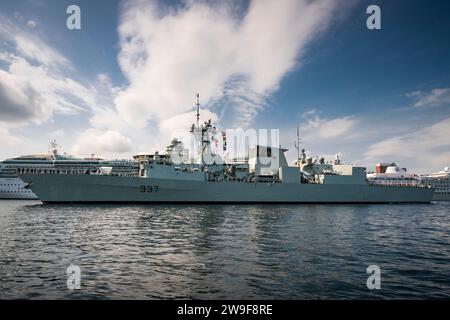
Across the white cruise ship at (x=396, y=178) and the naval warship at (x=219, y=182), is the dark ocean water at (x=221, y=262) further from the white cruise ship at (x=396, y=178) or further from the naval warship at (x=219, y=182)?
the white cruise ship at (x=396, y=178)

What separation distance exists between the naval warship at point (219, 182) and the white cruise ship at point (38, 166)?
18.6 meters

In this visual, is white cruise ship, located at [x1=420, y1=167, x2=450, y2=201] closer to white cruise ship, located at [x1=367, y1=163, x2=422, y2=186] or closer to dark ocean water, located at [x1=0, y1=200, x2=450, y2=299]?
white cruise ship, located at [x1=367, y1=163, x2=422, y2=186]

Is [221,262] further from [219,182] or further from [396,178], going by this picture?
[396,178]

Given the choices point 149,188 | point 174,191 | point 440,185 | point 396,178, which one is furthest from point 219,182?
point 440,185

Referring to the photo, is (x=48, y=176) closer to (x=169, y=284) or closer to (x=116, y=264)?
(x=116, y=264)

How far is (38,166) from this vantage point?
56.9m

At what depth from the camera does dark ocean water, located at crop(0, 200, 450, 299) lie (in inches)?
241

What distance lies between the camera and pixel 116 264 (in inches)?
317

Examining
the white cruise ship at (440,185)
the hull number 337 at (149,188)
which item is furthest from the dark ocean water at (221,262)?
the white cruise ship at (440,185)

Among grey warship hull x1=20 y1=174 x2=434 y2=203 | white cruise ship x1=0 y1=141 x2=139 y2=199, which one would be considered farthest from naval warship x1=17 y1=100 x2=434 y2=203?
white cruise ship x1=0 y1=141 x2=139 y2=199

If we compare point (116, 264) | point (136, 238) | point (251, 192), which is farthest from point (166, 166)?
point (116, 264)

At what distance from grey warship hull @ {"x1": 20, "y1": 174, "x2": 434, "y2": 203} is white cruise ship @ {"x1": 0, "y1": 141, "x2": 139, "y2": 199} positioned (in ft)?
63.9

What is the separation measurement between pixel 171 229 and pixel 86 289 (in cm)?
792

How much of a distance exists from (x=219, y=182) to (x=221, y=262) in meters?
22.5
